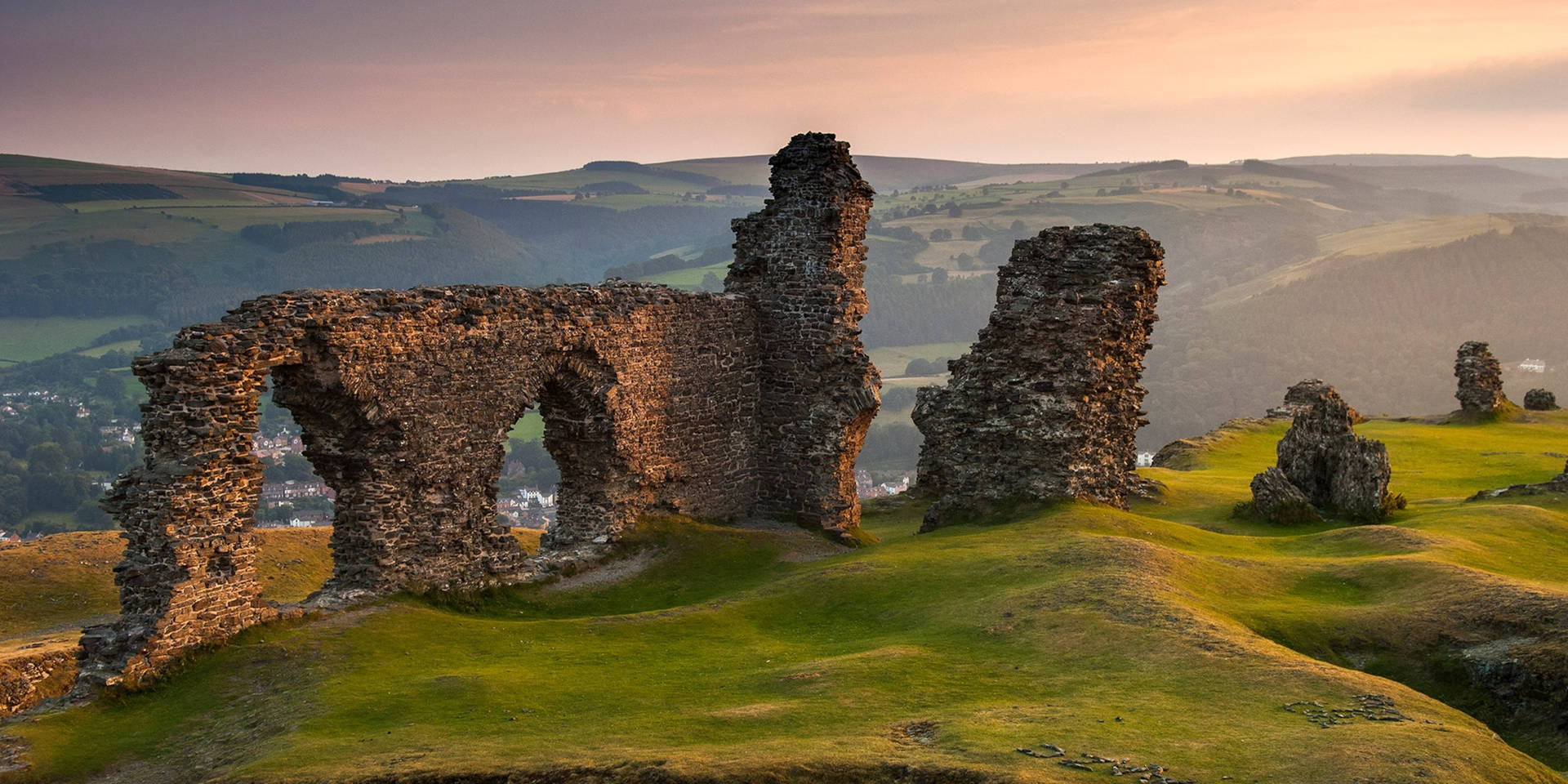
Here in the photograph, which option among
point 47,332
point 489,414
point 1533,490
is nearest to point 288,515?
point 489,414

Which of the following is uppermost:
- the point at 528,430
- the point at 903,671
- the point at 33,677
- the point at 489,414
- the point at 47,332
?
the point at 489,414

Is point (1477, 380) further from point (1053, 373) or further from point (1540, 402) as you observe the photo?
point (1053, 373)

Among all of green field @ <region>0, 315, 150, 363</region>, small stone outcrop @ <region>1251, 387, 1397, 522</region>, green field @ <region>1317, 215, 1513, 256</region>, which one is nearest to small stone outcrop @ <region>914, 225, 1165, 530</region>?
small stone outcrop @ <region>1251, 387, 1397, 522</region>

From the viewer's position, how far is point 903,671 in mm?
17453

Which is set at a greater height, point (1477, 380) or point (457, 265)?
point (1477, 380)

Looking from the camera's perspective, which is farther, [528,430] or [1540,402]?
[528,430]

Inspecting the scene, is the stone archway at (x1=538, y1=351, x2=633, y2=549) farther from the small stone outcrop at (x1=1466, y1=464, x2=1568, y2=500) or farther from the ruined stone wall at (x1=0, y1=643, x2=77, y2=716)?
the small stone outcrop at (x1=1466, y1=464, x2=1568, y2=500)

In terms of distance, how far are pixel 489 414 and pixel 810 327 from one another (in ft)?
29.5

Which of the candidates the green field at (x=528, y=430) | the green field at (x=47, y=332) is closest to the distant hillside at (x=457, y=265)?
the green field at (x=47, y=332)

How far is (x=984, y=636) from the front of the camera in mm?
19188

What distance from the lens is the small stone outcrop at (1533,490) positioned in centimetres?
3347

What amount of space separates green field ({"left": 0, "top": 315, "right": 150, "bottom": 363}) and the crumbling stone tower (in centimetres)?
10307

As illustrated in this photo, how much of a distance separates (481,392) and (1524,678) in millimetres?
17475

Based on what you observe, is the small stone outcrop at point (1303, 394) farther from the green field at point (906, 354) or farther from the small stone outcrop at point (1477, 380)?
the green field at point (906, 354)
